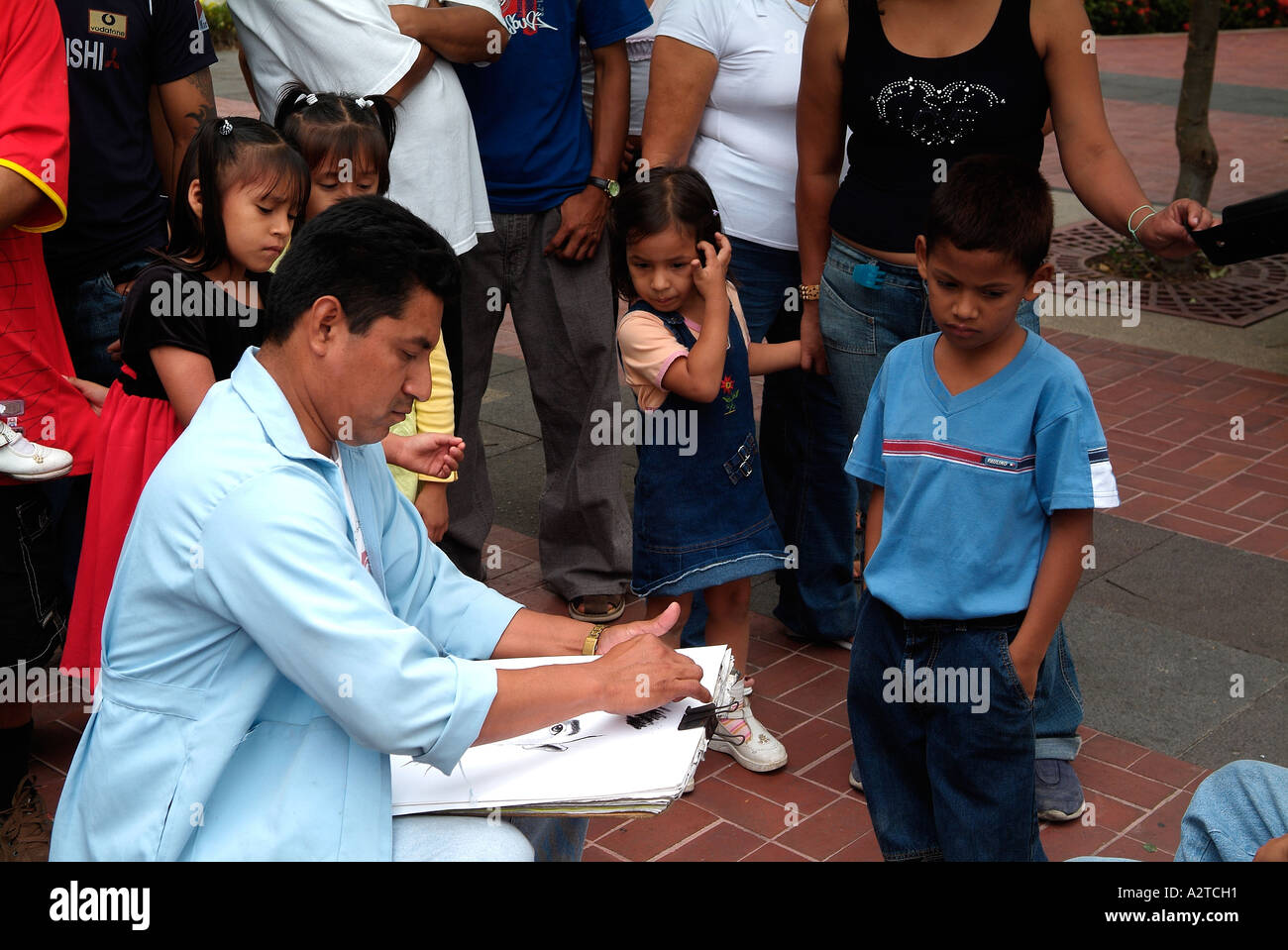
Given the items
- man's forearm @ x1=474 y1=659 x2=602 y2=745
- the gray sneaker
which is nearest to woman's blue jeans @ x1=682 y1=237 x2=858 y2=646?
the gray sneaker

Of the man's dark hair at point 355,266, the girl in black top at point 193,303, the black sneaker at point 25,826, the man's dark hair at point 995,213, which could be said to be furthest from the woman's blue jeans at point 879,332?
the black sneaker at point 25,826

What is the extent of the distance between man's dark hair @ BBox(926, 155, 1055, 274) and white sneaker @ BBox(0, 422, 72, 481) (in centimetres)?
216

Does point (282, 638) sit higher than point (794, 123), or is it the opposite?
point (794, 123)

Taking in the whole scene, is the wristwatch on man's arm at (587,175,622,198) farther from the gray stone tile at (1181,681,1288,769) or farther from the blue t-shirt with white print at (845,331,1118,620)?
the gray stone tile at (1181,681,1288,769)

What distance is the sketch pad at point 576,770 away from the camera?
6.91 ft

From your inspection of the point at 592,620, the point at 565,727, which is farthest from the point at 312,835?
the point at 592,620

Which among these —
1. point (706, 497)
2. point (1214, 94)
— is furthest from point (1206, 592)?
point (1214, 94)

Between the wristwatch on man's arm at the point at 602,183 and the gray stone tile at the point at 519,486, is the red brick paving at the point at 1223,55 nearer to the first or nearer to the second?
the gray stone tile at the point at 519,486

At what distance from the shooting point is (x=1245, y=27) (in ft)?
63.9

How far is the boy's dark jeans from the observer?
2.71m

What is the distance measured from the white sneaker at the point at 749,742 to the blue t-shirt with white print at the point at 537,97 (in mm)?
1738

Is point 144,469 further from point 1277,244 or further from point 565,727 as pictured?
point 1277,244

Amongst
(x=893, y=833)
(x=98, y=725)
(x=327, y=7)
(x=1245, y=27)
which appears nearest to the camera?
(x=98, y=725)
